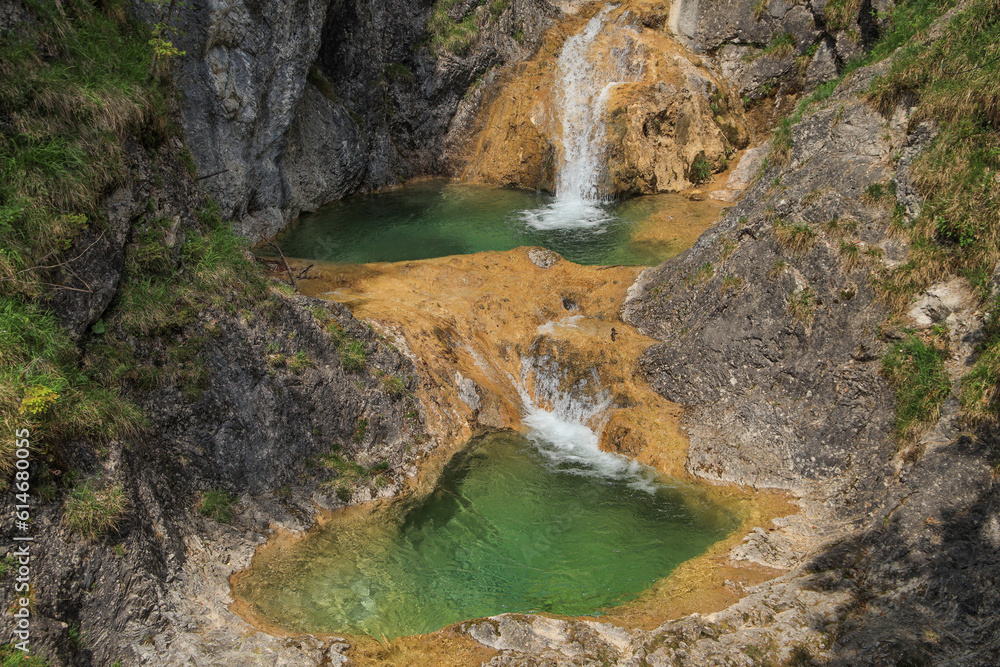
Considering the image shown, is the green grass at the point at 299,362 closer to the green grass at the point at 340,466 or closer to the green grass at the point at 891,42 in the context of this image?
the green grass at the point at 340,466

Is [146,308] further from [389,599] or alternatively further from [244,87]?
[244,87]

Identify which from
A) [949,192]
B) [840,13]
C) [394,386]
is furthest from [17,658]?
[840,13]

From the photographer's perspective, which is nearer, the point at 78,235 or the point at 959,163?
the point at 78,235

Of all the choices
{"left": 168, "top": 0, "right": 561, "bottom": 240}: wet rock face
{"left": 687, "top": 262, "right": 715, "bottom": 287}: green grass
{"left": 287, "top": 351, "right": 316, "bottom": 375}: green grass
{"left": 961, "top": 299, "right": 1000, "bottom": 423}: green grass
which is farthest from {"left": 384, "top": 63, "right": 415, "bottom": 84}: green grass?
{"left": 961, "top": 299, "right": 1000, "bottom": 423}: green grass

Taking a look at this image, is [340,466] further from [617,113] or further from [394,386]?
[617,113]

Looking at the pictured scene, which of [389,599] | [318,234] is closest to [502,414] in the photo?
[389,599]

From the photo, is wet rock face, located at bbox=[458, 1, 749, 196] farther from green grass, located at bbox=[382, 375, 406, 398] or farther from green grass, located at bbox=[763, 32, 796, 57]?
green grass, located at bbox=[382, 375, 406, 398]
